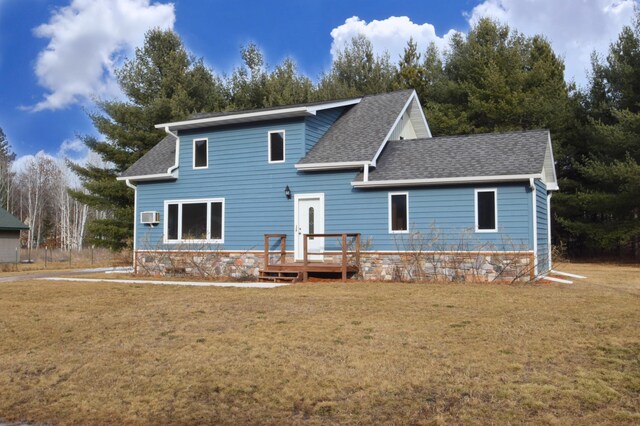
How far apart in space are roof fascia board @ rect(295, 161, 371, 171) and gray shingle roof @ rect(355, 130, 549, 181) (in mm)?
390

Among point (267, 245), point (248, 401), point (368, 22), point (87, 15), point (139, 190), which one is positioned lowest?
point (248, 401)

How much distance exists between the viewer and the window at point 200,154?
708 inches

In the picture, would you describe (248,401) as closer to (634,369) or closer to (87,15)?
(634,369)

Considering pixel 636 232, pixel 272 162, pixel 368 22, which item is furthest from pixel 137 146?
pixel 636 232

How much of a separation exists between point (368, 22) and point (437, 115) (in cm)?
1545

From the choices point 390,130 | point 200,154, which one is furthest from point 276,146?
point 390,130

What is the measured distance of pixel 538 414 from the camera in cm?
444

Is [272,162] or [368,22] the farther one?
[368,22]

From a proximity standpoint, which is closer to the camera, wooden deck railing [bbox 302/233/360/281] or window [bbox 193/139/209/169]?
wooden deck railing [bbox 302/233/360/281]

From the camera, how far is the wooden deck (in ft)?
48.2

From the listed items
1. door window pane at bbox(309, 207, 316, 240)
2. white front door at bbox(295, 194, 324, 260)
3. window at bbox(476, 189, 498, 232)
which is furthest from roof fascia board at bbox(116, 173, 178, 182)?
window at bbox(476, 189, 498, 232)

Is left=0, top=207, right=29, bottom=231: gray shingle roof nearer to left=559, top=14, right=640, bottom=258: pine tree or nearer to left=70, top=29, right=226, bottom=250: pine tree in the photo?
left=70, top=29, right=226, bottom=250: pine tree

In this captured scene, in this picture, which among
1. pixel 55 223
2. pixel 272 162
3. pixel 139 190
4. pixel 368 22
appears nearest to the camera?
pixel 272 162

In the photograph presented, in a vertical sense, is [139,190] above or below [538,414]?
above
